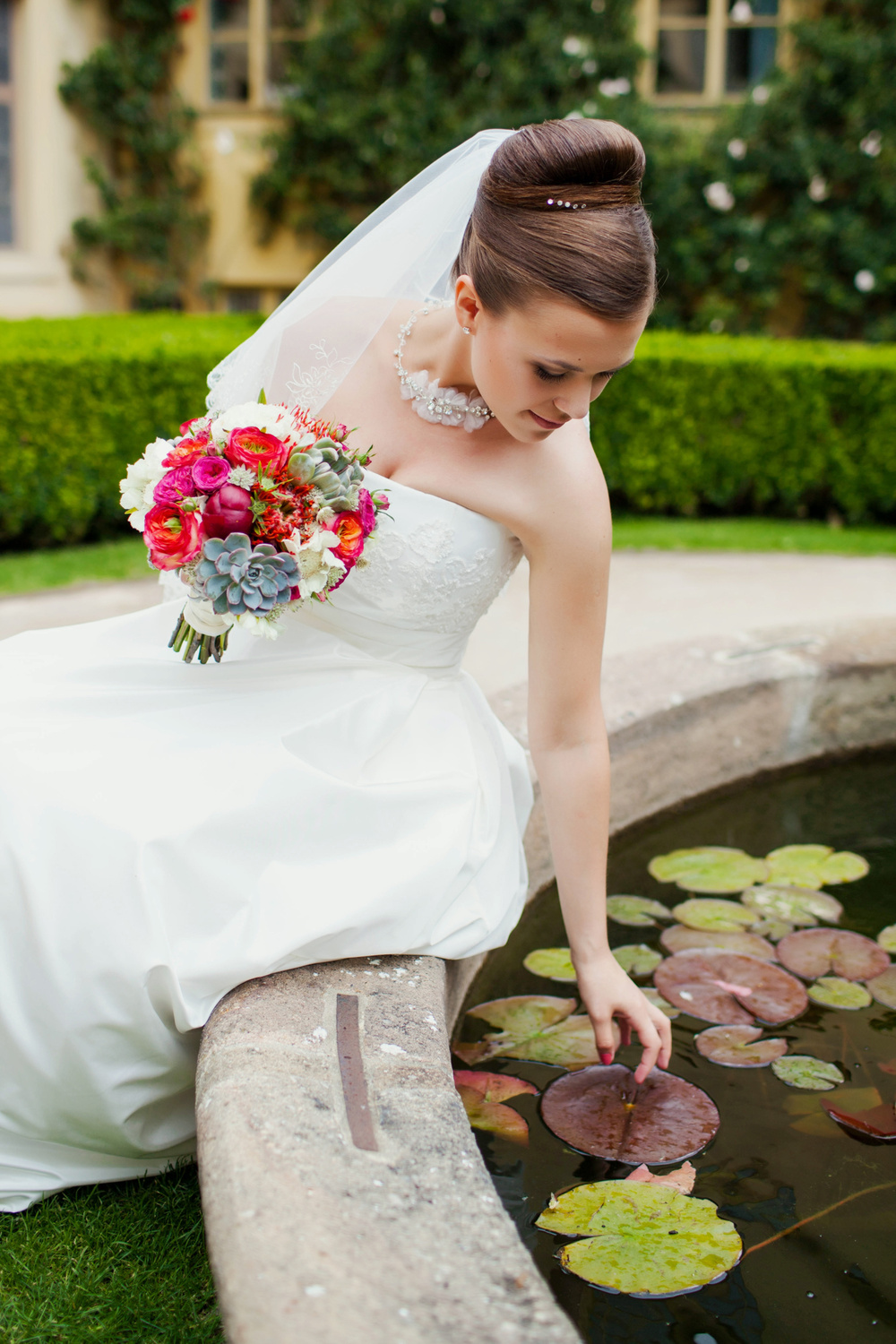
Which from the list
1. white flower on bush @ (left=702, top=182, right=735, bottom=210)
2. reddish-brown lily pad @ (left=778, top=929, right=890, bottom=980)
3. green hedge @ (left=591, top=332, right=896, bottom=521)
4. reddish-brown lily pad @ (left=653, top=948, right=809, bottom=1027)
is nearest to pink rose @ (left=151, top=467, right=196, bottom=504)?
reddish-brown lily pad @ (left=653, top=948, right=809, bottom=1027)

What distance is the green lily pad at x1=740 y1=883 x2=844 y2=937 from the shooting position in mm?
2736

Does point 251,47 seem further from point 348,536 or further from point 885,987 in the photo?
point 885,987

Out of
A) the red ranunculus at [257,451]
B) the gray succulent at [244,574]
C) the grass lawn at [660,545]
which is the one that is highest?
the red ranunculus at [257,451]

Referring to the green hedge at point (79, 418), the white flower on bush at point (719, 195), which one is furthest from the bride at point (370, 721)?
the white flower on bush at point (719, 195)

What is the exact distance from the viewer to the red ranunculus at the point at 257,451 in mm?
1690

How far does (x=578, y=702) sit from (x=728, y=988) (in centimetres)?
86

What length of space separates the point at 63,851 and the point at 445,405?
1018 mm

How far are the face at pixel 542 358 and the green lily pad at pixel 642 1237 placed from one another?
1237 millimetres

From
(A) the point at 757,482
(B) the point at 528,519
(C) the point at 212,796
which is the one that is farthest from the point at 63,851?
(A) the point at 757,482

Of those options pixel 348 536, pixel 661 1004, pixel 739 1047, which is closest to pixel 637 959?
pixel 661 1004

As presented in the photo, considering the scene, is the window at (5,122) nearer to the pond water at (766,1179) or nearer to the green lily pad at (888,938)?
the pond water at (766,1179)

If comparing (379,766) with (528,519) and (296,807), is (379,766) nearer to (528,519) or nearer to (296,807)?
(296,807)

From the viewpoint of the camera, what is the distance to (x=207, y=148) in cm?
1203

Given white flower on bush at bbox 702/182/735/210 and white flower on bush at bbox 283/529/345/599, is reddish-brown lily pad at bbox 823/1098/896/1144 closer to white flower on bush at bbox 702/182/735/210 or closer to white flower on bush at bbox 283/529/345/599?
white flower on bush at bbox 283/529/345/599
